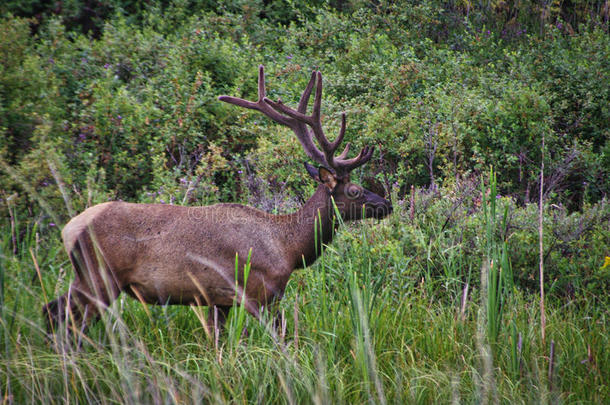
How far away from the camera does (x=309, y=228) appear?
518 centimetres

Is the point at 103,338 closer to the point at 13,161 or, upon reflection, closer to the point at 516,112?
the point at 13,161

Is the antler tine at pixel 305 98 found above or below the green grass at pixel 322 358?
above

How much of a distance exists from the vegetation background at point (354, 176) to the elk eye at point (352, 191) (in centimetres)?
45

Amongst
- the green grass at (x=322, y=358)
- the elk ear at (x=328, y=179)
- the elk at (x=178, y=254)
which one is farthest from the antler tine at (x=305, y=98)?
the green grass at (x=322, y=358)

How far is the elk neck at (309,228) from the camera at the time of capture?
201 inches

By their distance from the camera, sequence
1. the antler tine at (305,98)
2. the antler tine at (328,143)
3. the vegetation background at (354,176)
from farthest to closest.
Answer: the antler tine at (305,98) < the antler tine at (328,143) < the vegetation background at (354,176)

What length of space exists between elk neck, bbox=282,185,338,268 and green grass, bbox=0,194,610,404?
0.37 metres

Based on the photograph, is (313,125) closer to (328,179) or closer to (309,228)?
(328,179)

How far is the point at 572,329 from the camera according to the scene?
446 centimetres

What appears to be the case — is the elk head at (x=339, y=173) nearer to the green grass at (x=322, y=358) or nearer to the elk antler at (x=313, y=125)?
the elk antler at (x=313, y=125)

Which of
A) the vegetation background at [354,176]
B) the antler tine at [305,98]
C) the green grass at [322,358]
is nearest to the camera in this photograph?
the green grass at [322,358]

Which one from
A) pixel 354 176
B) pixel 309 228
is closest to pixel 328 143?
pixel 309 228

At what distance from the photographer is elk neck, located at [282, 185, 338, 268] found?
5.09 m

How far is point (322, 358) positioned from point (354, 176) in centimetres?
413
